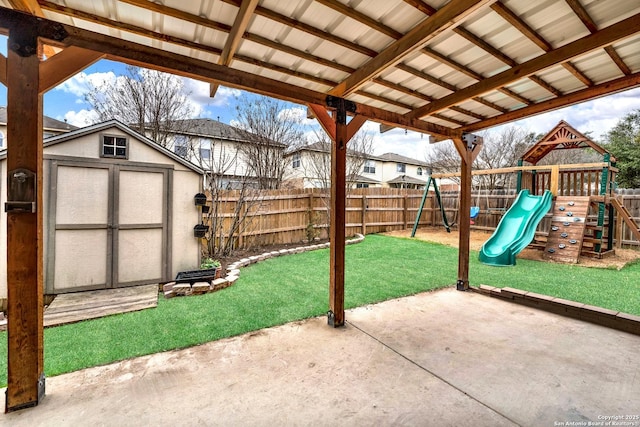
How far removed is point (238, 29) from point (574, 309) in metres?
4.50

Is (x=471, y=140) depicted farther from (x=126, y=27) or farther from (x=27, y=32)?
(x=27, y=32)

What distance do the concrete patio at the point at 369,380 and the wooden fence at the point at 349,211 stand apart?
447 centimetres

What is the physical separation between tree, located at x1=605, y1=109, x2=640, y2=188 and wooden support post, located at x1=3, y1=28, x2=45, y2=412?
62.6 feet

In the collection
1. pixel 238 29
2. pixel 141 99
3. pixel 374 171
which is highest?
pixel 141 99

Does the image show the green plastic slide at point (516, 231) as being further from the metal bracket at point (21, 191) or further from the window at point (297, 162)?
the window at point (297, 162)

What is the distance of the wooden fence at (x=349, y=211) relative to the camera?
7.29m

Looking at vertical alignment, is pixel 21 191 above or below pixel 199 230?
above

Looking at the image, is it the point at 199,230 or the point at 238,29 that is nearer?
the point at 238,29

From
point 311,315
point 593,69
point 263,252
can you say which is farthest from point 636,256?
point 263,252

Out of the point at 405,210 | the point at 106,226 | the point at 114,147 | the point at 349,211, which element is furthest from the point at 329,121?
the point at 405,210

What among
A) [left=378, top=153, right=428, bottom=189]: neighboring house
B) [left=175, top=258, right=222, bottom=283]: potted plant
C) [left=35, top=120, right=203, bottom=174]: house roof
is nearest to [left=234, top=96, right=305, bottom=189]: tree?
[left=35, top=120, right=203, bottom=174]: house roof

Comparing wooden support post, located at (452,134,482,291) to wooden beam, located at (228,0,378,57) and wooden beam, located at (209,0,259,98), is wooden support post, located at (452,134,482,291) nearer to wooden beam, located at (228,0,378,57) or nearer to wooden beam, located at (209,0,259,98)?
wooden beam, located at (228,0,378,57)

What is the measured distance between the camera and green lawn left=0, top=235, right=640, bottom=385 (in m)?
2.77

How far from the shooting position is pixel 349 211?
9789 mm
